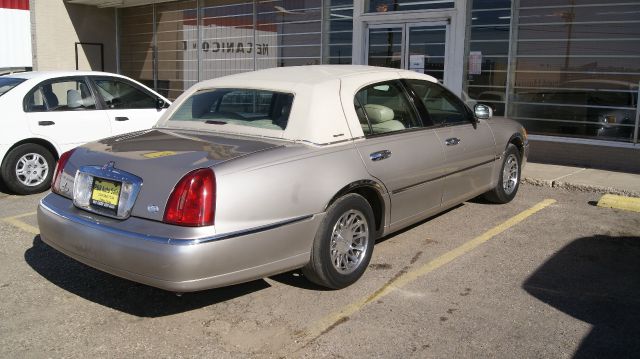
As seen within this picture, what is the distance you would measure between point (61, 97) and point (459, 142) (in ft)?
17.0

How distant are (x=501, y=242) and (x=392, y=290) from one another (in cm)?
165

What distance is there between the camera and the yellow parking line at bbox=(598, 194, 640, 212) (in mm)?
7039

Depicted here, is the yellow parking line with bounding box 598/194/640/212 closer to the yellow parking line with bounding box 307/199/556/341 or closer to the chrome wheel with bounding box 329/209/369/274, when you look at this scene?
the yellow parking line with bounding box 307/199/556/341

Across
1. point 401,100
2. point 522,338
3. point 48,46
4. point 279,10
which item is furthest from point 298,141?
point 48,46

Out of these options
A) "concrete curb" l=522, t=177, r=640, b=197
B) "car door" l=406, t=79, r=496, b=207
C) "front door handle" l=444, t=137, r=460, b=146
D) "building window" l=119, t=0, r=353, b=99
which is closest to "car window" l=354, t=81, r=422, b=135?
"car door" l=406, t=79, r=496, b=207

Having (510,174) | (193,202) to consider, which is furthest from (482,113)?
(193,202)

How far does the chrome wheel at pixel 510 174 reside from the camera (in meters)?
6.91

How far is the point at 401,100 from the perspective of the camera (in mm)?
5398

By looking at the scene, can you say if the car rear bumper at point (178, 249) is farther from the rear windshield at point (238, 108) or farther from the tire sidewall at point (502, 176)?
the tire sidewall at point (502, 176)

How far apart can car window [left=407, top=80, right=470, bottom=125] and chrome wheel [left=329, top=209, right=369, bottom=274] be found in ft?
5.01

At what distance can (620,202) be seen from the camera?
7.15 meters

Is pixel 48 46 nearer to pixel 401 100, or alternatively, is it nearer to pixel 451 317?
pixel 401 100

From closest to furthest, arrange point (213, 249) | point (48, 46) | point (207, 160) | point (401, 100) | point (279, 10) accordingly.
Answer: point (213, 249) → point (207, 160) → point (401, 100) → point (279, 10) → point (48, 46)

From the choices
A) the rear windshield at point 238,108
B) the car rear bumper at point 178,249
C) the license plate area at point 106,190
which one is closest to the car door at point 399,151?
the rear windshield at point 238,108
